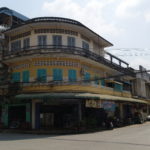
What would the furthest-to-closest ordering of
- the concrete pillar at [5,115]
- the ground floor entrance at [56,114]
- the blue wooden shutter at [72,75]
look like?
the concrete pillar at [5,115]
the ground floor entrance at [56,114]
the blue wooden shutter at [72,75]

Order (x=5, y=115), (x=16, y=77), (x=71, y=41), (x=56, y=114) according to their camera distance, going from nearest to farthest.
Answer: (x=71, y=41) → (x=56, y=114) → (x=16, y=77) → (x=5, y=115)

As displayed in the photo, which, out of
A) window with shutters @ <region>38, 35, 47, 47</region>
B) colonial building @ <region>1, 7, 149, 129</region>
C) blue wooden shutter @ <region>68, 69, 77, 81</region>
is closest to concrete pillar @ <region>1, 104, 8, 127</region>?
colonial building @ <region>1, 7, 149, 129</region>

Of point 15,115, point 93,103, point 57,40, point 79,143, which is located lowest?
point 79,143

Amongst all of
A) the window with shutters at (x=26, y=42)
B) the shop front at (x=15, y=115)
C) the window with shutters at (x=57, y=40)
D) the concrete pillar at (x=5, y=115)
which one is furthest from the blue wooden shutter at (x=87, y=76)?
the concrete pillar at (x=5, y=115)

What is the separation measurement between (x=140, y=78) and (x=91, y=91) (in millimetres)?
19823

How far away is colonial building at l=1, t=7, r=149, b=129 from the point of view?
2417cm

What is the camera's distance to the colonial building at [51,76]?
24.2 meters

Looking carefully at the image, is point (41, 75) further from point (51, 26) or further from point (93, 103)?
point (93, 103)

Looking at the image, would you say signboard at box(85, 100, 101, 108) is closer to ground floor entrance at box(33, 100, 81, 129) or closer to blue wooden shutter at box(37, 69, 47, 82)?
ground floor entrance at box(33, 100, 81, 129)

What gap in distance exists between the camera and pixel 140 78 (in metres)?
42.9

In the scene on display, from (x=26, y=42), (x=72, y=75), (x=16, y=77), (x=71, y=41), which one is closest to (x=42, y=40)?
(x=26, y=42)

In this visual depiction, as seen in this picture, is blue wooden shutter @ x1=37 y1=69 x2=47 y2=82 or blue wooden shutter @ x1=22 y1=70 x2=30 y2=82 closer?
blue wooden shutter @ x1=37 y1=69 x2=47 y2=82

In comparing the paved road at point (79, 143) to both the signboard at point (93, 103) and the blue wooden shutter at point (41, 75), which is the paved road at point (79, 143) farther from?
the blue wooden shutter at point (41, 75)

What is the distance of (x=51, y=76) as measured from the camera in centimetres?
2461
